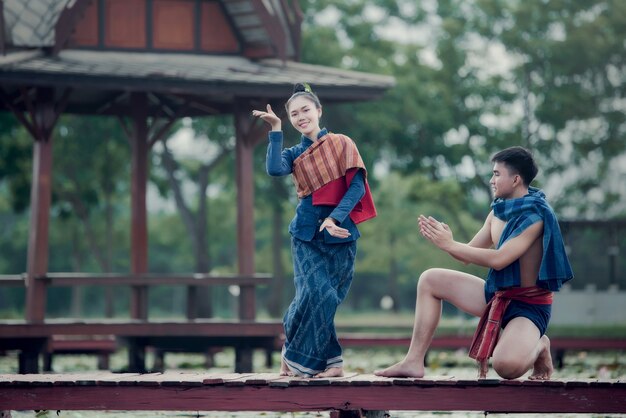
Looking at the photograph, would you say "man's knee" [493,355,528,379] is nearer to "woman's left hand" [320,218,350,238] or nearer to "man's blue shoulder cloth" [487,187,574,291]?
"man's blue shoulder cloth" [487,187,574,291]

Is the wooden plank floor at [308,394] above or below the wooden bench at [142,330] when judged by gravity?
below

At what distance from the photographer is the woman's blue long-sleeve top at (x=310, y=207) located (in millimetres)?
7508

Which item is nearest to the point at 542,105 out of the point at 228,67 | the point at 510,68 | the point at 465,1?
the point at 510,68

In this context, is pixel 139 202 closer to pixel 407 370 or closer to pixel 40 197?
pixel 40 197

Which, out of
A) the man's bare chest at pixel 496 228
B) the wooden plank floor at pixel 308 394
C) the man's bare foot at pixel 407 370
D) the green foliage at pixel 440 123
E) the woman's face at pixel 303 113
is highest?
the green foliage at pixel 440 123

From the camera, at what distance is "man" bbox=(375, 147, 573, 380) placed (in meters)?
7.06

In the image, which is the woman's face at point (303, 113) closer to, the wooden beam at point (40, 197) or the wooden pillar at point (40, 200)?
the wooden beam at point (40, 197)

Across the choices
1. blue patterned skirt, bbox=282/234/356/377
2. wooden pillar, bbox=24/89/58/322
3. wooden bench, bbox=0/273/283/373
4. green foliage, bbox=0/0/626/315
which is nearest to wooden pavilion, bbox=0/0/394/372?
wooden pillar, bbox=24/89/58/322

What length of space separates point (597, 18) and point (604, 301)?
8.20m

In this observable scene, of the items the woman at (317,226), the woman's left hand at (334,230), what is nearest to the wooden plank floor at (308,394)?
the woman at (317,226)

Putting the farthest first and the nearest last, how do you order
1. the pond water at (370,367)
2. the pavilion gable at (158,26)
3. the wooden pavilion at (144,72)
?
the pavilion gable at (158,26) < the wooden pavilion at (144,72) < the pond water at (370,367)

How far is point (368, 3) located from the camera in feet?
117

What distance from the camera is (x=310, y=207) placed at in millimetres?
7656

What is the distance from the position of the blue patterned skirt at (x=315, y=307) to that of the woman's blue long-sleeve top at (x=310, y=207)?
2.3 inches
